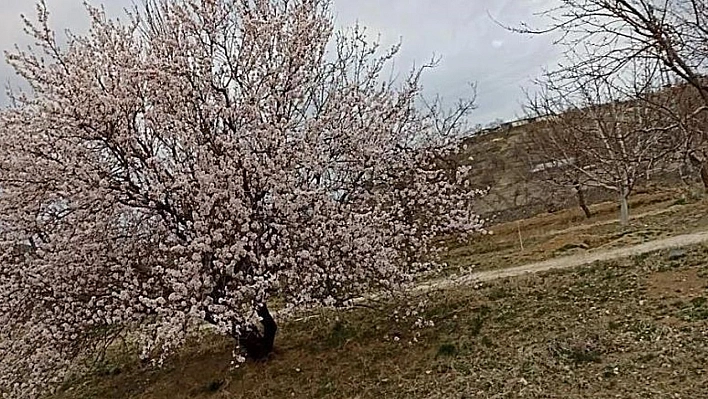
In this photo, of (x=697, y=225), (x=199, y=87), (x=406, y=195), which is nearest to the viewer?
(x=199, y=87)

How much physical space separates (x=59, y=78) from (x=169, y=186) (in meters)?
1.95

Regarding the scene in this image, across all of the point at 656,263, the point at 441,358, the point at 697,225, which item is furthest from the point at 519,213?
the point at 441,358

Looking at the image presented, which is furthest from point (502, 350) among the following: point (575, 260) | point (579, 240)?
point (579, 240)

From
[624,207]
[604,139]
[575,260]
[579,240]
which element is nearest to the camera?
[604,139]

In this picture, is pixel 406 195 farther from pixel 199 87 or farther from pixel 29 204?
pixel 29 204

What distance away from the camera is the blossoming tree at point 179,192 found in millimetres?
8172

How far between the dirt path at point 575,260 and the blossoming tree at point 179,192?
6.63 feet

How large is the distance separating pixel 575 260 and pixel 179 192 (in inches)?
303

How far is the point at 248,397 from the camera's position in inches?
350

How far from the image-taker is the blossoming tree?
8.17 m

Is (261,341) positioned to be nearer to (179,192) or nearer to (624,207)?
(179,192)

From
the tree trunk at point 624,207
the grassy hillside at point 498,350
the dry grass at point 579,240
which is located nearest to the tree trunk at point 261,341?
the grassy hillside at point 498,350

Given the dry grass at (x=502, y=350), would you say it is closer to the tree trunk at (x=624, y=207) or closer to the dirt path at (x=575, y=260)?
the dirt path at (x=575, y=260)

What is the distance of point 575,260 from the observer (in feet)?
42.0
